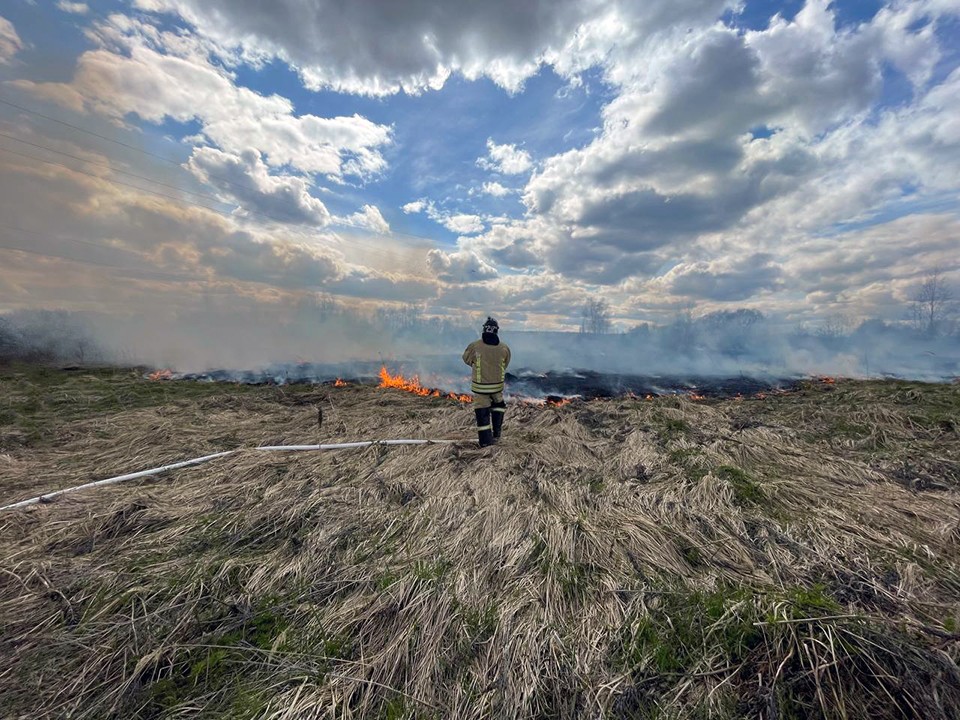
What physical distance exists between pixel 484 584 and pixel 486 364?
500cm

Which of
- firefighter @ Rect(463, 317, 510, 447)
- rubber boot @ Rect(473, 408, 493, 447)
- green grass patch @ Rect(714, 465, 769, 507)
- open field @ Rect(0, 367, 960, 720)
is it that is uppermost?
firefighter @ Rect(463, 317, 510, 447)

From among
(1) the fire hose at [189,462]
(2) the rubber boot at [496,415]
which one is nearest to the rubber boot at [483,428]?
(2) the rubber boot at [496,415]

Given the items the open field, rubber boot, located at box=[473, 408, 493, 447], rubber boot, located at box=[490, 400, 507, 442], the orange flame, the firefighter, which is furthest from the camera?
the orange flame

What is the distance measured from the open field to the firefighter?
166cm

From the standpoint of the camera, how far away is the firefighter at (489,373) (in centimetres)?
764

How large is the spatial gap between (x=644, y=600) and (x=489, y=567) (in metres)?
1.30

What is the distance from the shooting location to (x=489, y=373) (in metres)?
7.70

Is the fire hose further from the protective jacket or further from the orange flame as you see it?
the orange flame

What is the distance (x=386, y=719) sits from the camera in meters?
2.07

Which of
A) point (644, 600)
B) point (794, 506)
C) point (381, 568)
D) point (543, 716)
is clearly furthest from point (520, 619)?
point (794, 506)

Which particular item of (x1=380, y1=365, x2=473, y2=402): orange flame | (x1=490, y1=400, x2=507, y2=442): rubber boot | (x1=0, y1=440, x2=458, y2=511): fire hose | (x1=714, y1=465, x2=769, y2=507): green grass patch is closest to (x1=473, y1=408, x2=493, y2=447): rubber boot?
(x1=490, y1=400, x2=507, y2=442): rubber boot

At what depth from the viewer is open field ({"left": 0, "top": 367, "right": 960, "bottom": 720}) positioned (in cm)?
214

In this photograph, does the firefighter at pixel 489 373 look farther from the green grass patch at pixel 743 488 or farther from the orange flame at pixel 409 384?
the orange flame at pixel 409 384

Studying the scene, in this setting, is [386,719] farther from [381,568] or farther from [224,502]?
[224,502]
